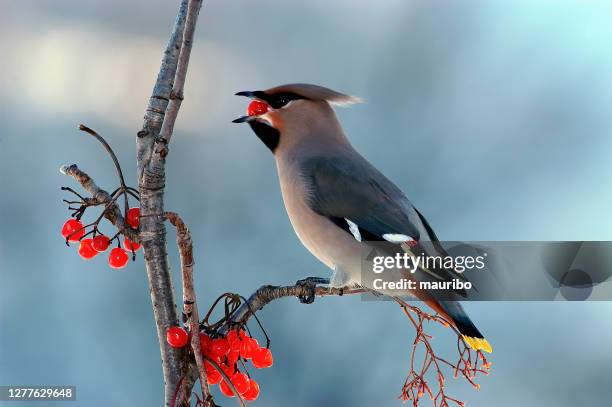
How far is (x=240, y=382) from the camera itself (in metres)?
1.02

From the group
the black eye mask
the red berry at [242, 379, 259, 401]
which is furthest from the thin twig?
the black eye mask

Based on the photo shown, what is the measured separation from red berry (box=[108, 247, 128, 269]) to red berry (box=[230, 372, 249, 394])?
19 centimetres

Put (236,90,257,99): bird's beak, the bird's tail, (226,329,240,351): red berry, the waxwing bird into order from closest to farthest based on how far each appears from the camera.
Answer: (226,329,240,351): red berry → the bird's tail → (236,90,257,99): bird's beak → the waxwing bird

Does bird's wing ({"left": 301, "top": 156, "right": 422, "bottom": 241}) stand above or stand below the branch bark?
above

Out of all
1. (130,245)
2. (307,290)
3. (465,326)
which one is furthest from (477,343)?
(130,245)

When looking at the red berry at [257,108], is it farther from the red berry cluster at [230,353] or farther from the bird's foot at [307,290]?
the red berry cluster at [230,353]

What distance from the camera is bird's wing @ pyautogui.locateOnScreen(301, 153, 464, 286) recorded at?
52.1 inches

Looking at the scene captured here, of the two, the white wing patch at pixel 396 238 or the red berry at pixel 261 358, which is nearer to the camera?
the red berry at pixel 261 358

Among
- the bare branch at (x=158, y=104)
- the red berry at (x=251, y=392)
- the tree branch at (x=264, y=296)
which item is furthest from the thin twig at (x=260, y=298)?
the bare branch at (x=158, y=104)

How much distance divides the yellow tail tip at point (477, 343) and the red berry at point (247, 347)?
0.28 m

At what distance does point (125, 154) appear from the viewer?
2.30m

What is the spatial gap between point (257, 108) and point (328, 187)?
0.61 ft

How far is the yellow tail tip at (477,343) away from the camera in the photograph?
41.0 inches

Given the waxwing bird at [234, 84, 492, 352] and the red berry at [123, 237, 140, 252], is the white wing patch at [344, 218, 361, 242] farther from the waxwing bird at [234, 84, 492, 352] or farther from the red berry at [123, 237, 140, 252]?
the red berry at [123, 237, 140, 252]
